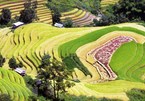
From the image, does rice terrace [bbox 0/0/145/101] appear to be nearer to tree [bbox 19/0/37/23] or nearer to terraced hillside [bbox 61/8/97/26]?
tree [bbox 19/0/37/23]

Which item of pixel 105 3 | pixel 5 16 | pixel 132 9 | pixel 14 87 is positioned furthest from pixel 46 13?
pixel 14 87

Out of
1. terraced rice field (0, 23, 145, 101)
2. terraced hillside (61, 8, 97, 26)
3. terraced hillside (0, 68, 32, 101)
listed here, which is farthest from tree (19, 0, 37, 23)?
terraced hillside (0, 68, 32, 101)

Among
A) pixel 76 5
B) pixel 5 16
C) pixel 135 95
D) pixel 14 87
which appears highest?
pixel 14 87

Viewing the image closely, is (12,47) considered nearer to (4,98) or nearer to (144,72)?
(144,72)

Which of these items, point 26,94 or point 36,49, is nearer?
point 26,94

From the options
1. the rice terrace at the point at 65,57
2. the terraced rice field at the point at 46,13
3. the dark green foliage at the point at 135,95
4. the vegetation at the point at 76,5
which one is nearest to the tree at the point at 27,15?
the rice terrace at the point at 65,57

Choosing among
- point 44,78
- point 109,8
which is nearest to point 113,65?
point 44,78

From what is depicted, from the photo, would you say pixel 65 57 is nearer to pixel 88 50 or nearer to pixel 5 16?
pixel 88 50
